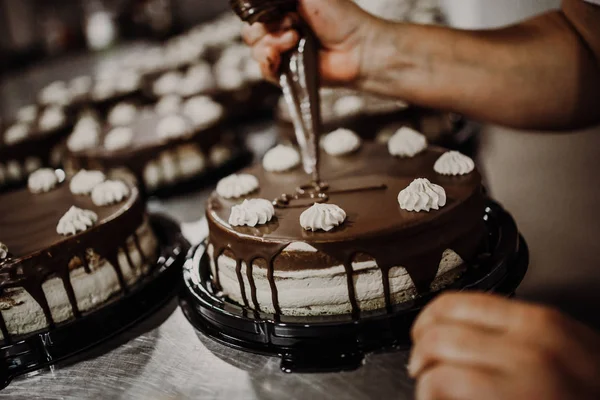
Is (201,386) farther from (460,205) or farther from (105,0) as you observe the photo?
(105,0)

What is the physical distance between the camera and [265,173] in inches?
91.5

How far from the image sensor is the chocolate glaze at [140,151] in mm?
3070

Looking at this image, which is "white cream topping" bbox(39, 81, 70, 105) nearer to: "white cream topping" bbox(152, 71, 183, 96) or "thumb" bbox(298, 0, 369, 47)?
"white cream topping" bbox(152, 71, 183, 96)

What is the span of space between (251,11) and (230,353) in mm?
1063

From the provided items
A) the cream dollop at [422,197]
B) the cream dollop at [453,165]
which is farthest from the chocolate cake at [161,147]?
the cream dollop at [422,197]

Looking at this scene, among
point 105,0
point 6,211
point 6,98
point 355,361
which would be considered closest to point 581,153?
point 355,361

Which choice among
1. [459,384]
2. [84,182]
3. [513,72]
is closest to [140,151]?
[84,182]

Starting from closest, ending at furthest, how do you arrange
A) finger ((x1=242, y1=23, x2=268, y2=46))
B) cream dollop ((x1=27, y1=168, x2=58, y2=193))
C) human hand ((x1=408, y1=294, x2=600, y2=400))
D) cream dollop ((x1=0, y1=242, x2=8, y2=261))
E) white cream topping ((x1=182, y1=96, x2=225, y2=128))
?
human hand ((x1=408, y1=294, x2=600, y2=400)) < cream dollop ((x1=0, y1=242, x2=8, y2=261)) < finger ((x1=242, y1=23, x2=268, y2=46)) < cream dollop ((x1=27, y1=168, x2=58, y2=193)) < white cream topping ((x1=182, y1=96, x2=225, y2=128))

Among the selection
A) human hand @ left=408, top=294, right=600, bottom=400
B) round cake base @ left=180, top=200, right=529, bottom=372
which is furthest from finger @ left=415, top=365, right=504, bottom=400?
round cake base @ left=180, top=200, right=529, bottom=372

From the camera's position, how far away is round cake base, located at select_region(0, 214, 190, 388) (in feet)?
6.13

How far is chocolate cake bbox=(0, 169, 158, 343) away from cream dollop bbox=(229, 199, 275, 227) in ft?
1.72

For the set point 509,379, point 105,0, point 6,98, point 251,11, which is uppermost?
point 251,11

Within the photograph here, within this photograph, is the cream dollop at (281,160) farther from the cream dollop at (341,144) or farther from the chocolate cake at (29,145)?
the chocolate cake at (29,145)

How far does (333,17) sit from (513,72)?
675mm
